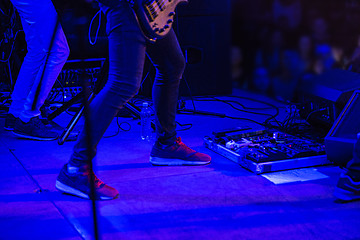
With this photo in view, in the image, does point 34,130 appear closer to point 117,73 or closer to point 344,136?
point 117,73

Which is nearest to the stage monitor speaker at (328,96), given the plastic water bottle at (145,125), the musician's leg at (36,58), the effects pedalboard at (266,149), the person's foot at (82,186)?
the effects pedalboard at (266,149)

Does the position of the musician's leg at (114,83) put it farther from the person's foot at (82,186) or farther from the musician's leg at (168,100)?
the musician's leg at (168,100)

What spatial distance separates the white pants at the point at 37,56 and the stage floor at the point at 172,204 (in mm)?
505

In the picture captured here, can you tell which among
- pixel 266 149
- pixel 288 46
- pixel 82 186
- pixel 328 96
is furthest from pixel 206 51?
pixel 288 46

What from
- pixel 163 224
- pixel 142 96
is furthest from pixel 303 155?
pixel 142 96

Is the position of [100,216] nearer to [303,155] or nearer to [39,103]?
[303,155]

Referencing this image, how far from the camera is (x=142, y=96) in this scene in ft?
15.3

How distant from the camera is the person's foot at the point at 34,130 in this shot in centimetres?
289

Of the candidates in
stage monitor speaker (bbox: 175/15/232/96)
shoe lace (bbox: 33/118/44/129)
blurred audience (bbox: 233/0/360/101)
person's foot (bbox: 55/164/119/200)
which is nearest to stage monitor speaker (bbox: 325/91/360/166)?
person's foot (bbox: 55/164/119/200)

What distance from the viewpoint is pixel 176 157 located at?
90.4 inches

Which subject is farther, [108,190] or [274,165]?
[274,165]

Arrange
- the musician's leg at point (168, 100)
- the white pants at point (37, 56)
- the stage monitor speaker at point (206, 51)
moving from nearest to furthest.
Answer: the musician's leg at point (168, 100) < the white pants at point (37, 56) < the stage monitor speaker at point (206, 51)

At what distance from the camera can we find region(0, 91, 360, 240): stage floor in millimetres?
1520

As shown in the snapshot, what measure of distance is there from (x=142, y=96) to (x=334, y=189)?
3007mm
